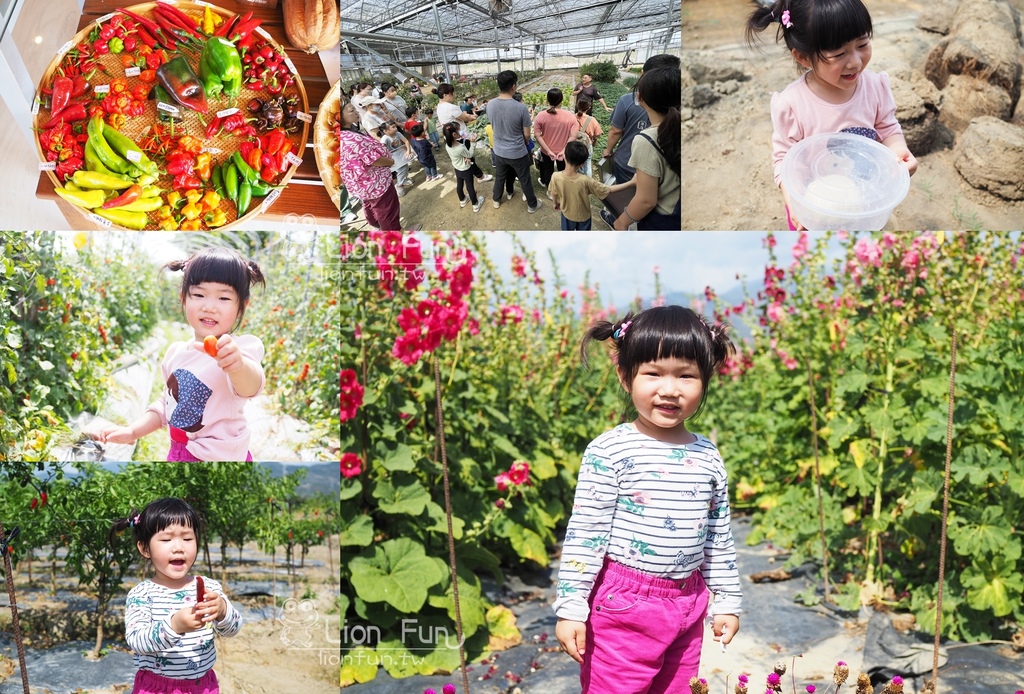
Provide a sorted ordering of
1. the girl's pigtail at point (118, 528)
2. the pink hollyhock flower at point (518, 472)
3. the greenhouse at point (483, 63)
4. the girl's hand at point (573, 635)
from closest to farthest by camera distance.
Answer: the girl's hand at point (573, 635)
the girl's pigtail at point (118, 528)
the greenhouse at point (483, 63)
the pink hollyhock flower at point (518, 472)

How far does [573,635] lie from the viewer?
2.19 meters

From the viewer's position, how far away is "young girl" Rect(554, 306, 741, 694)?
2.21 meters

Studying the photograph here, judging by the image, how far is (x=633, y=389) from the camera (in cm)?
233

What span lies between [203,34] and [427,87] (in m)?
0.85

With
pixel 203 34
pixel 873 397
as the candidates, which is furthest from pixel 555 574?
pixel 203 34

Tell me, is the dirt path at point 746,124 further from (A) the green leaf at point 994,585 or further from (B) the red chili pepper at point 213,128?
(B) the red chili pepper at point 213,128

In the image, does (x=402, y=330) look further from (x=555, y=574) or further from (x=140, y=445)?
(x=555, y=574)

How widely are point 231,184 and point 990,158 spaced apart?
292 cm

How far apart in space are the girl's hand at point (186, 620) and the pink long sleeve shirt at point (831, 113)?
2.52m

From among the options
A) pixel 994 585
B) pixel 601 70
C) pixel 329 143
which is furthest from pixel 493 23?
pixel 994 585

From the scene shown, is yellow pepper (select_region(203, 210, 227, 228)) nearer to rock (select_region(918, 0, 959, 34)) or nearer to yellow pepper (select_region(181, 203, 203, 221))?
yellow pepper (select_region(181, 203, 203, 221))

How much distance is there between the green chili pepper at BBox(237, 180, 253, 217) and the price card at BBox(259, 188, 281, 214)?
0.06m

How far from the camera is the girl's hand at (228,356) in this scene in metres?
3.27

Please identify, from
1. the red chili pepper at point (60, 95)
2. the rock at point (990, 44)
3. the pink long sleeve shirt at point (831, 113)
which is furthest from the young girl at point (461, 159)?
the rock at point (990, 44)
